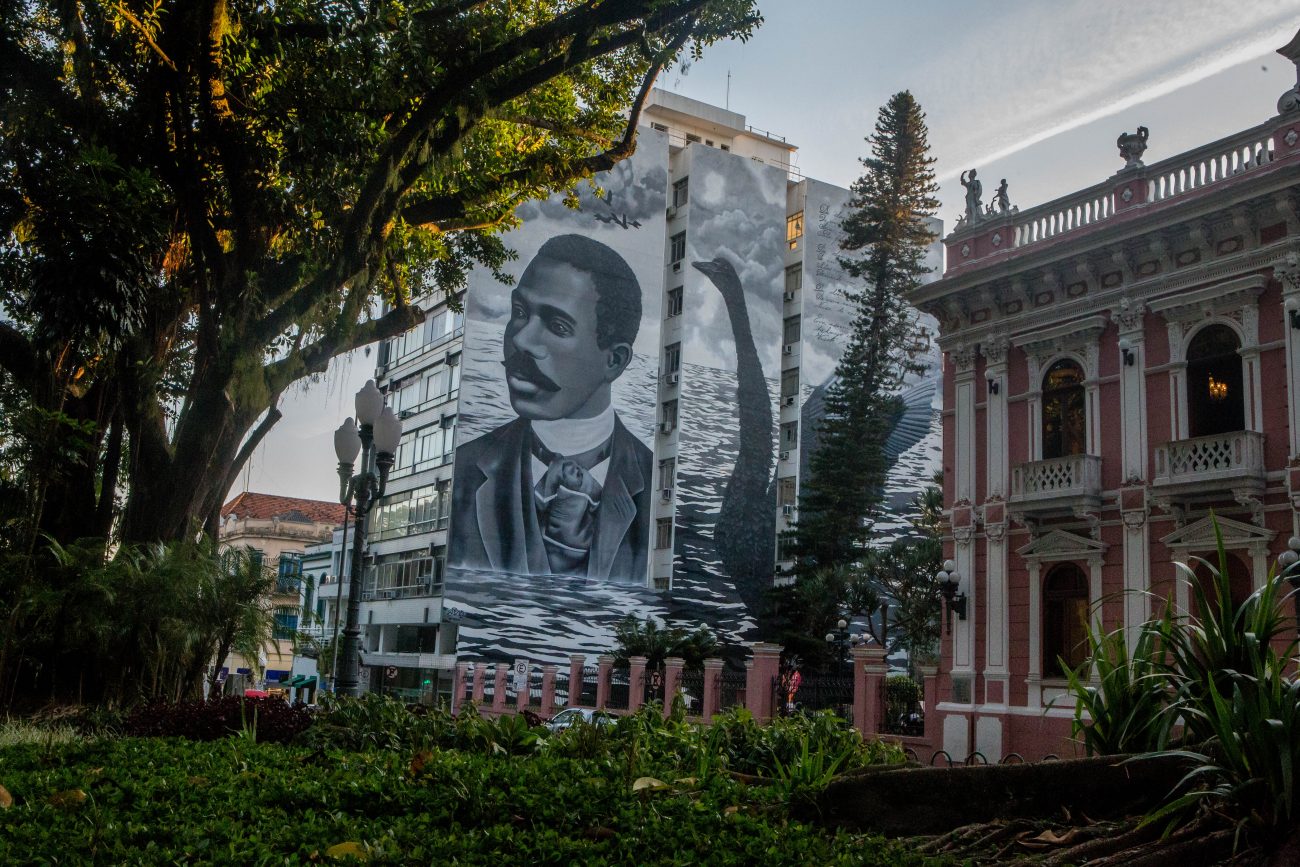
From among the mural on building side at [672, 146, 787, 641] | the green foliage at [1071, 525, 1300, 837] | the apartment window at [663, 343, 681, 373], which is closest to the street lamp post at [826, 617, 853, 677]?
the mural on building side at [672, 146, 787, 641]

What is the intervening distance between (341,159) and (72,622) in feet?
20.8

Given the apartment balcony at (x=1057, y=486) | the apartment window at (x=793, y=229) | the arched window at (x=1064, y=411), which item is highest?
the apartment window at (x=793, y=229)

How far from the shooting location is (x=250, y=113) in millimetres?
13844

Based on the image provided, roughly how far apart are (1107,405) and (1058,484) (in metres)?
1.66

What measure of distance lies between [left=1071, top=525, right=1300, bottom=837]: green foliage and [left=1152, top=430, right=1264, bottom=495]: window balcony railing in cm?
1451

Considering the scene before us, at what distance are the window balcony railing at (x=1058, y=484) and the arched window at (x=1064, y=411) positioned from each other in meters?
0.42

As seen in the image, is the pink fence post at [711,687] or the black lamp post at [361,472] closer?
the black lamp post at [361,472]

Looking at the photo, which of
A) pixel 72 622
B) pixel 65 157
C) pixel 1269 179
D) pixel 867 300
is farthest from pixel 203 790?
pixel 867 300

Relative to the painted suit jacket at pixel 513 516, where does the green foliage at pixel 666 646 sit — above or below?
below

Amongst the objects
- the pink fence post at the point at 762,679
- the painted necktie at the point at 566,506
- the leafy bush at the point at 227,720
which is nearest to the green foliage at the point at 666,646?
the painted necktie at the point at 566,506

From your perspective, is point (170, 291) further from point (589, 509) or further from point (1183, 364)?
point (589, 509)

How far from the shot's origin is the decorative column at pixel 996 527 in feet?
72.1

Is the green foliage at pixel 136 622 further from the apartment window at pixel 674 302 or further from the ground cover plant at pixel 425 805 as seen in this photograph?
the apartment window at pixel 674 302

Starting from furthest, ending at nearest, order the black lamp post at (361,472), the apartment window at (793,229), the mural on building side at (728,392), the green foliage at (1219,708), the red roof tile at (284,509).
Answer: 1. the red roof tile at (284,509)
2. the apartment window at (793,229)
3. the mural on building side at (728,392)
4. the black lamp post at (361,472)
5. the green foliage at (1219,708)
